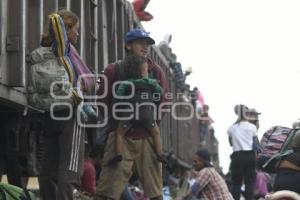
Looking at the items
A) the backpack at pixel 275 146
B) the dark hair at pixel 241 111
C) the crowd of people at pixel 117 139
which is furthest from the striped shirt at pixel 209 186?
the crowd of people at pixel 117 139

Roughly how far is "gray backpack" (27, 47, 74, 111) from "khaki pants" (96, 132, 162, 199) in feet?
2.08

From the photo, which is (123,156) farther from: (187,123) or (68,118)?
(187,123)

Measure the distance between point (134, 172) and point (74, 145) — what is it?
0.69 m

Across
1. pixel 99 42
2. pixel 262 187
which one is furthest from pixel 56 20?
pixel 262 187

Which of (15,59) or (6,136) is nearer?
(15,59)

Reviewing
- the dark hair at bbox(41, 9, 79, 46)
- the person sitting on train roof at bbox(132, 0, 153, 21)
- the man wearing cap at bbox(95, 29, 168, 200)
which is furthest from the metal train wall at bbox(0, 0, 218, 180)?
the person sitting on train roof at bbox(132, 0, 153, 21)

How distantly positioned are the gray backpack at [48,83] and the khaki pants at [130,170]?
2.08 feet

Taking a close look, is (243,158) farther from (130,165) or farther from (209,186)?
(130,165)

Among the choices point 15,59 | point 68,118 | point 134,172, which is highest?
point 15,59

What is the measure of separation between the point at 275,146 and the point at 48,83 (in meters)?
2.39

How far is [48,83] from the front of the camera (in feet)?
20.1

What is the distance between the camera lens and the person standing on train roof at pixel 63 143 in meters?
6.03

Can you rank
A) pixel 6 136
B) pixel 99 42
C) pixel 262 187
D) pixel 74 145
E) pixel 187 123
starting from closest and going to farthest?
1. pixel 74 145
2. pixel 6 136
3. pixel 99 42
4. pixel 262 187
5. pixel 187 123

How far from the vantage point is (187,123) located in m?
29.0
